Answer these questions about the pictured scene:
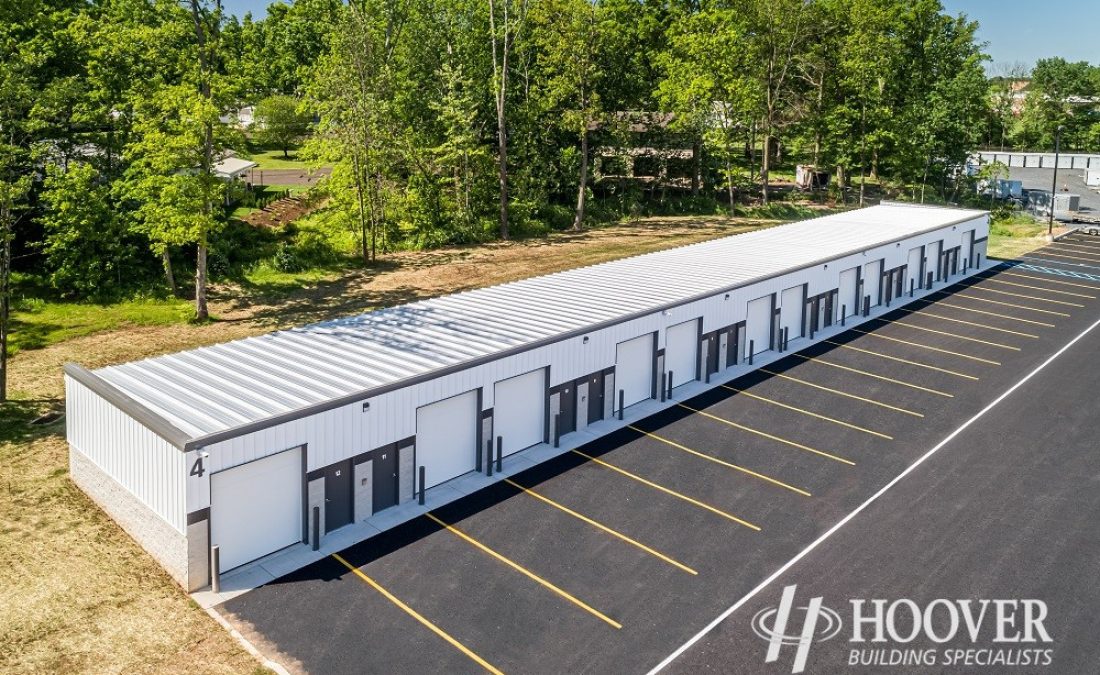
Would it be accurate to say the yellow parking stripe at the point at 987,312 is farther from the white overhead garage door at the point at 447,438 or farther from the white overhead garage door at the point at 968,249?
the white overhead garage door at the point at 447,438

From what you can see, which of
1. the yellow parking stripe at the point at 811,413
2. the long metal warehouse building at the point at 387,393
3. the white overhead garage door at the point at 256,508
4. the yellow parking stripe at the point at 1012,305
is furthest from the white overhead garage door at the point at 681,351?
the yellow parking stripe at the point at 1012,305

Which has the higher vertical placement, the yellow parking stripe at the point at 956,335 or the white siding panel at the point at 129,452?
the yellow parking stripe at the point at 956,335

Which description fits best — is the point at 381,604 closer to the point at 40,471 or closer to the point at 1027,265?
the point at 40,471

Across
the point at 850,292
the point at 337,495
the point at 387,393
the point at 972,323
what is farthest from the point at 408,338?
the point at 972,323

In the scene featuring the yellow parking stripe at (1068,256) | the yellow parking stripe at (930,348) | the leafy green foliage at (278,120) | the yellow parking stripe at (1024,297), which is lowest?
the yellow parking stripe at (930,348)

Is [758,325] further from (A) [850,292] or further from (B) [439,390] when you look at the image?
(B) [439,390]

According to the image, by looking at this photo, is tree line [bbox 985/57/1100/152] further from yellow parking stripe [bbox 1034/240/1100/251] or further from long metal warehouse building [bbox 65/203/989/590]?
long metal warehouse building [bbox 65/203/989/590]
